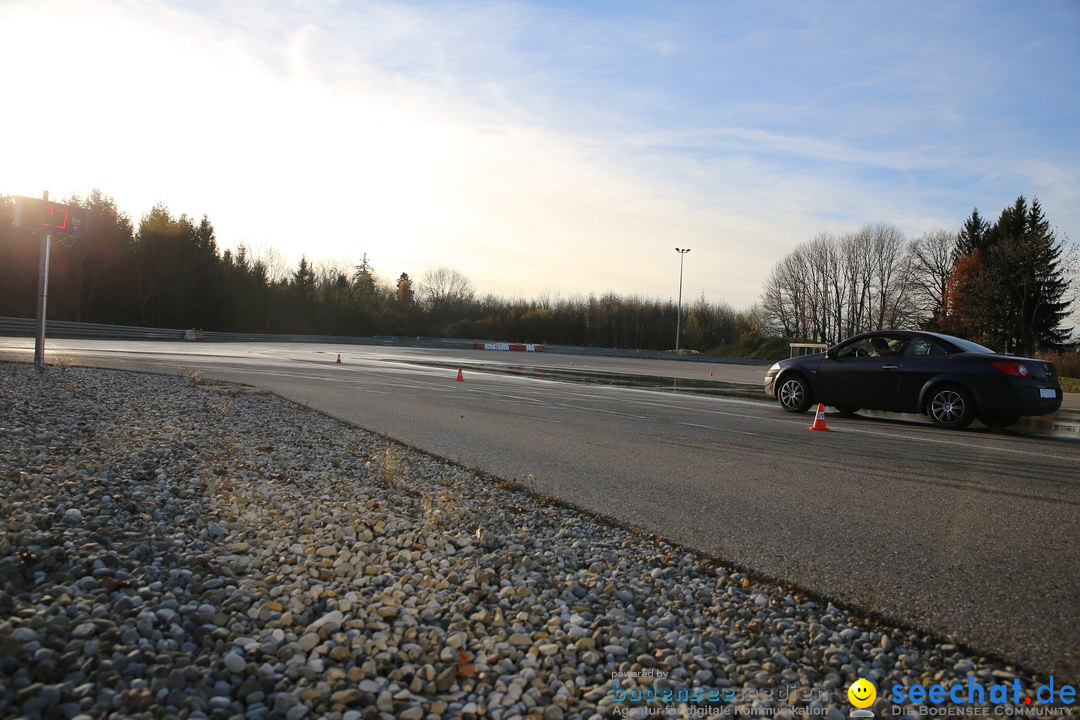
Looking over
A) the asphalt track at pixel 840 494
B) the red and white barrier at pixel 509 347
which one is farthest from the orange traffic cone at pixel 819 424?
the red and white barrier at pixel 509 347

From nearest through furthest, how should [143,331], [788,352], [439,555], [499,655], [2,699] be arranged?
[2,699] < [499,655] < [439,555] < [143,331] < [788,352]

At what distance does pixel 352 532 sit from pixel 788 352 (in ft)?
219

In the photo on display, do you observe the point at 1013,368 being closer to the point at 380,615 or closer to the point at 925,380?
the point at 925,380

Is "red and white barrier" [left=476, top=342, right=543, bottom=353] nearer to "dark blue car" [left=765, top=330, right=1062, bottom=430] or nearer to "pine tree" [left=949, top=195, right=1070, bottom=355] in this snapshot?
"pine tree" [left=949, top=195, right=1070, bottom=355]

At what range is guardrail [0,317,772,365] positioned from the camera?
4291 cm

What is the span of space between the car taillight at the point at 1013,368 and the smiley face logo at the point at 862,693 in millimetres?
9603

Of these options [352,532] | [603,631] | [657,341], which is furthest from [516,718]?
[657,341]

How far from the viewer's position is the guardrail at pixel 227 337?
4291cm

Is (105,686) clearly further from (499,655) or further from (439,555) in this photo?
(439,555)

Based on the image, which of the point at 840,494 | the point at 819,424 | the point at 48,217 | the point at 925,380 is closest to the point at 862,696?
the point at 840,494

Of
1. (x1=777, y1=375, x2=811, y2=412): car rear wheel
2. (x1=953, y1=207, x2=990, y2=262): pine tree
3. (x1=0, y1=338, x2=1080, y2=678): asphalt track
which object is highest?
(x1=953, y1=207, x2=990, y2=262): pine tree

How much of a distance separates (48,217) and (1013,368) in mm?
18150

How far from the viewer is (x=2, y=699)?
101 inches

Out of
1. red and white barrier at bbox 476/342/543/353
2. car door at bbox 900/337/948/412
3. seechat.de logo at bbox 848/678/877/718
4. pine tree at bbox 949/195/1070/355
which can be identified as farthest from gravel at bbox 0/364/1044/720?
red and white barrier at bbox 476/342/543/353
